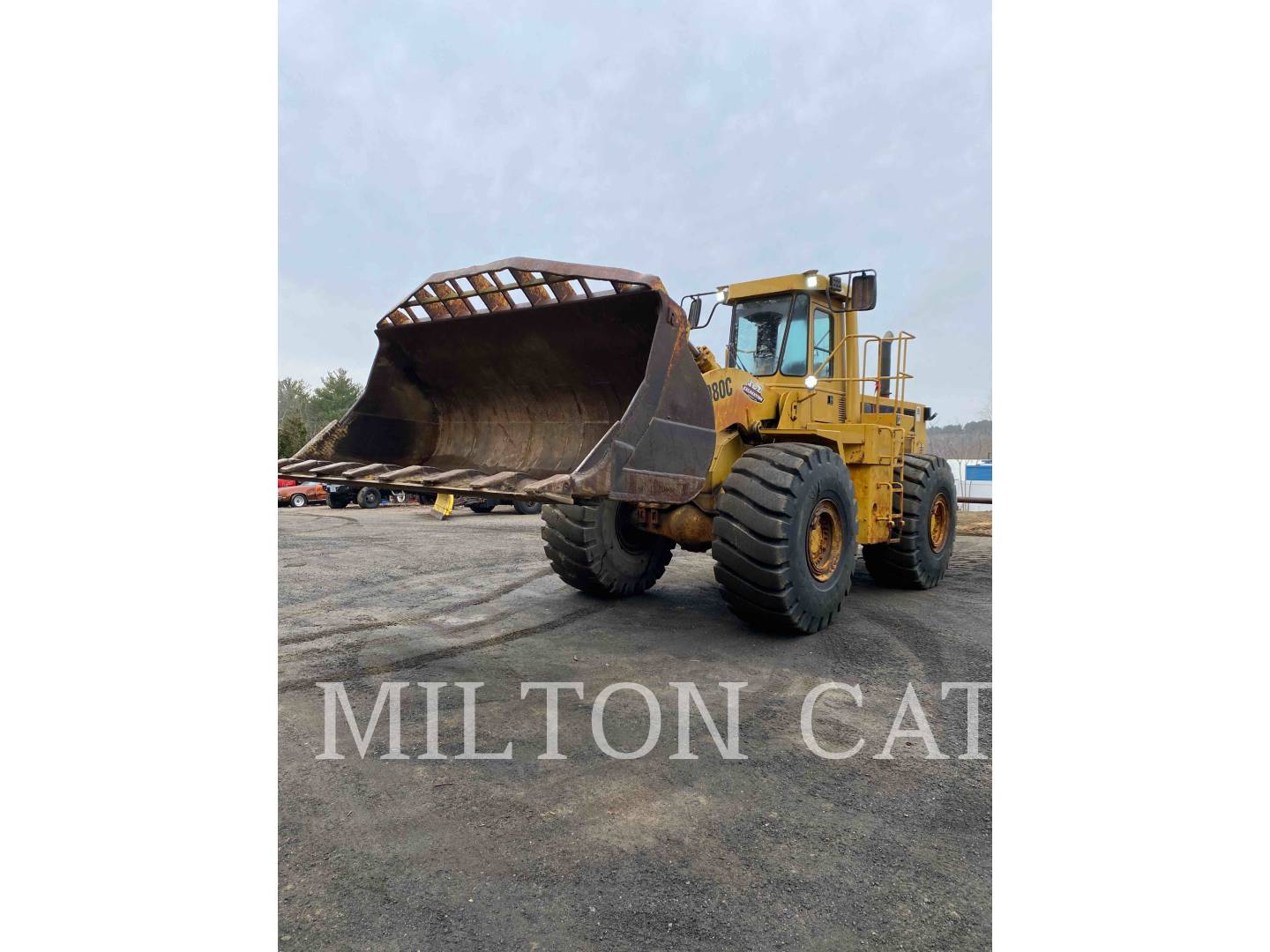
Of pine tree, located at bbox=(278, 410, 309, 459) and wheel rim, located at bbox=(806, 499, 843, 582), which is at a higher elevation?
pine tree, located at bbox=(278, 410, 309, 459)

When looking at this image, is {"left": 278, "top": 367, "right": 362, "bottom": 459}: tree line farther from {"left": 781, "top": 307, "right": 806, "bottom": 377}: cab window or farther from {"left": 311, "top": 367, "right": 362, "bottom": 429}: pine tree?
{"left": 781, "top": 307, "right": 806, "bottom": 377}: cab window

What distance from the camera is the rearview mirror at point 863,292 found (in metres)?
5.92

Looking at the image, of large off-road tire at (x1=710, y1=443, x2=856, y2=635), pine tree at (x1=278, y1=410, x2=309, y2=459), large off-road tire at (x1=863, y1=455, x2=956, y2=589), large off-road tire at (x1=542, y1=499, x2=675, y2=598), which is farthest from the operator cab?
pine tree at (x1=278, y1=410, x2=309, y2=459)

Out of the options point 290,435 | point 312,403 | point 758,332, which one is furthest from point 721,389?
point 312,403

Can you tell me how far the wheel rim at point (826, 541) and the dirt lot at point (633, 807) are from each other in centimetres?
48

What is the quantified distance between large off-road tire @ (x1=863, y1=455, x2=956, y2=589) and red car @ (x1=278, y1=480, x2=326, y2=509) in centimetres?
1950

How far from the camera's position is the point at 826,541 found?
5445mm

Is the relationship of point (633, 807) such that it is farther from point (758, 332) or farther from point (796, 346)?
point (758, 332)

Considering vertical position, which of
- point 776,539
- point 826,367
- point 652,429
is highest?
point 826,367

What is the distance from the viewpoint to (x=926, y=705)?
385cm

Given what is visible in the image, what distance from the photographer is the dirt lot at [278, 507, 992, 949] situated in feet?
6.87

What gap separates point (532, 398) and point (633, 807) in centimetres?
317

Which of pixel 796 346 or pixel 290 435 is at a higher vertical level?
pixel 290 435

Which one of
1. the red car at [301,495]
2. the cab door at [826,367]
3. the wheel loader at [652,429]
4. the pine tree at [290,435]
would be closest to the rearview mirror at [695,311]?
the wheel loader at [652,429]
